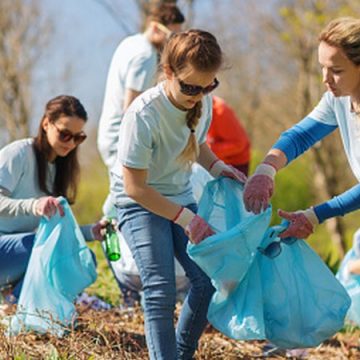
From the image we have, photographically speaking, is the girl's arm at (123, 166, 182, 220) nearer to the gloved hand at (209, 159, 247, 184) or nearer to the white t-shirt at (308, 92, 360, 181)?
the gloved hand at (209, 159, 247, 184)

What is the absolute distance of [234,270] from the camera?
3299 mm

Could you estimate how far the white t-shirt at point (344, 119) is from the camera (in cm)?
334

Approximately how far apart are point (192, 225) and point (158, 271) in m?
0.25

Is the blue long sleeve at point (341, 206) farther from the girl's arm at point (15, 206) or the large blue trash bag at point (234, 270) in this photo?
the girl's arm at point (15, 206)

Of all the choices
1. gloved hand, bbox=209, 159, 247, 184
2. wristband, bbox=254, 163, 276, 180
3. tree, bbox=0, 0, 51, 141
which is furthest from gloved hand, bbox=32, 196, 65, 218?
tree, bbox=0, 0, 51, 141

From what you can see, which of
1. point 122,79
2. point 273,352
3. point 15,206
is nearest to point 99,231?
point 15,206

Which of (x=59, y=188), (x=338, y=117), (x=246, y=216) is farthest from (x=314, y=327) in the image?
(x=59, y=188)

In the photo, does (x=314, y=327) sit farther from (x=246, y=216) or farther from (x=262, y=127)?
(x=262, y=127)

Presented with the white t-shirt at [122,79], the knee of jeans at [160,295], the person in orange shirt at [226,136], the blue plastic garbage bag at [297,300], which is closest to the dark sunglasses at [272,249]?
the blue plastic garbage bag at [297,300]

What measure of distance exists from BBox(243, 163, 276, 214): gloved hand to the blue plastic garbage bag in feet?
0.58

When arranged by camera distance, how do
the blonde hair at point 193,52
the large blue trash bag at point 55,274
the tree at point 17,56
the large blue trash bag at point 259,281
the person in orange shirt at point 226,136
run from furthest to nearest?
the tree at point 17,56, the person in orange shirt at point 226,136, the large blue trash bag at point 55,274, the large blue trash bag at point 259,281, the blonde hair at point 193,52

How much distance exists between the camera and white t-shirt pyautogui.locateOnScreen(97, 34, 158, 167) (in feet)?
16.0

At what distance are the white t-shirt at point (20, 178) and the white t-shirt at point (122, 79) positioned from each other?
819 mm

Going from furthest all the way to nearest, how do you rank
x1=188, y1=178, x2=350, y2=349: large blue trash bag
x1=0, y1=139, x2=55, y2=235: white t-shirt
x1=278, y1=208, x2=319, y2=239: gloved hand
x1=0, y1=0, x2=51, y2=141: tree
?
x1=0, y1=0, x2=51, y2=141: tree
x1=0, y1=139, x2=55, y2=235: white t-shirt
x1=278, y1=208, x2=319, y2=239: gloved hand
x1=188, y1=178, x2=350, y2=349: large blue trash bag
